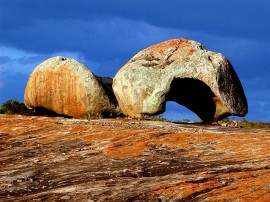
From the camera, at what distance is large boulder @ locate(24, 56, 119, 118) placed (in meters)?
32.5

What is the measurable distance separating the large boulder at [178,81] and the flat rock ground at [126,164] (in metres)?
7.02

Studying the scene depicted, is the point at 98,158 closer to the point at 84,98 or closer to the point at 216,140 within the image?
the point at 216,140

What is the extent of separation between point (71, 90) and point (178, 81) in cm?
672

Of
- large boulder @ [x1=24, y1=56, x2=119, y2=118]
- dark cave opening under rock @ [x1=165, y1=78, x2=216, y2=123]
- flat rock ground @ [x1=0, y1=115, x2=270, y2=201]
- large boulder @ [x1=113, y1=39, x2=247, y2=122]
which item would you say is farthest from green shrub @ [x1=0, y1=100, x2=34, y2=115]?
flat rock ground @ [x1=0, y1=115, x2=270, y2=201]

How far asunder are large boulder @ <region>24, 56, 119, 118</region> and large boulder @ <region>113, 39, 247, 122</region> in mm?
2155

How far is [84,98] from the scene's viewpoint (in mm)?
32500

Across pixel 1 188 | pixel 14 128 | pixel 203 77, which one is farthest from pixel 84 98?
pixel 1 188

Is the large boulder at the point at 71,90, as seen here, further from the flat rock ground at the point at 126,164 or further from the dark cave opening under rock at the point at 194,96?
the flat rock ground at the point at 126,164

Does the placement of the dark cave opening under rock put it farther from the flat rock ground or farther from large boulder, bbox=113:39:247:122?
the flat rock ground

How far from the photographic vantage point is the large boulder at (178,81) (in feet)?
94.4

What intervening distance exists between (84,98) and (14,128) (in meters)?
10.4

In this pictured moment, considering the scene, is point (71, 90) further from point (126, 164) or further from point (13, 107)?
point (126, 164)

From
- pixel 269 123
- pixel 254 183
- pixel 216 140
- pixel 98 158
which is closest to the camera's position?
pixel 254 183

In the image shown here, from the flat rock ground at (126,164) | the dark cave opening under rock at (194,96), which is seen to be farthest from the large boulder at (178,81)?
the flat rock ground at (126,164)
